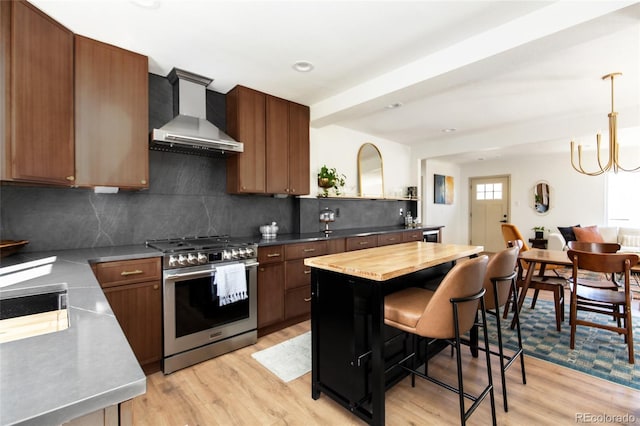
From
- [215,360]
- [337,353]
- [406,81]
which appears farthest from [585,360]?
[215,360]

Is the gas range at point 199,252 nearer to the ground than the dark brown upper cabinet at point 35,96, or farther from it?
nearer to the ground

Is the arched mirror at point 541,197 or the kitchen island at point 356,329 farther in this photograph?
the arched mirror at point 541,197

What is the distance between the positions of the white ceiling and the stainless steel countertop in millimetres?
1909

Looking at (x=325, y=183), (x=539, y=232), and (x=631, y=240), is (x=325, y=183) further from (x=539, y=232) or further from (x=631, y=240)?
(x=631, y=240)

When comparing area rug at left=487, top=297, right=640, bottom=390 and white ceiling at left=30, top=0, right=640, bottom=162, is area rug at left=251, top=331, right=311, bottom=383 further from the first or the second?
white ceiling at left=30, top=0, right=640, bottom=162

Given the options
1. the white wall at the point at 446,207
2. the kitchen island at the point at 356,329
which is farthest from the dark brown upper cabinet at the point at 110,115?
the white wall at the point at 446,207

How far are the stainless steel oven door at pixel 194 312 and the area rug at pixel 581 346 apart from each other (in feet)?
7.83

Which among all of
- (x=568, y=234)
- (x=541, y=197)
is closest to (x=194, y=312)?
(x=568, y=234)

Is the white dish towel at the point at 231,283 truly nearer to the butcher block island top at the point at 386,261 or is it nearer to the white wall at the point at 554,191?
the butcher block island top at the point at 386,261

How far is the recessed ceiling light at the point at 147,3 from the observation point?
5.99 feet

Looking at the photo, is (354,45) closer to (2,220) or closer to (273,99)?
(273,99)

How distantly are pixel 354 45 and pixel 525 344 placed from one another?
2927 millimetres

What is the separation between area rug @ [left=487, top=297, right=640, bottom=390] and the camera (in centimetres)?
224

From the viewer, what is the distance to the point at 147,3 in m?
1.85
